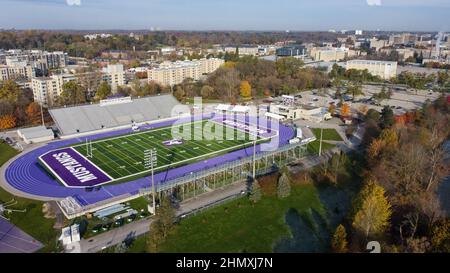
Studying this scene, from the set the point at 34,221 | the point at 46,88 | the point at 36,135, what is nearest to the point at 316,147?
the point at 34,221

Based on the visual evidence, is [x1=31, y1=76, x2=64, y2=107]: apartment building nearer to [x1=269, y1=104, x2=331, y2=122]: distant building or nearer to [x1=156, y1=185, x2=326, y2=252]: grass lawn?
[x1=269, y1=104, x2=331, y2=122]: distant building

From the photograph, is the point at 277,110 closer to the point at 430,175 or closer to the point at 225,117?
the point at 225,117

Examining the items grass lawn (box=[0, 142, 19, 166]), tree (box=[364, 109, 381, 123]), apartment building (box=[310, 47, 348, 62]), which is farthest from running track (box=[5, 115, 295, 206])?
apartment building (box=[310, 47, 348, 62])

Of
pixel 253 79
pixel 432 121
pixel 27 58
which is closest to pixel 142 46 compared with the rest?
pixel 27 58

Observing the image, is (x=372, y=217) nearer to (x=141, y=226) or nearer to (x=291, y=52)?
(x=141, y=226)

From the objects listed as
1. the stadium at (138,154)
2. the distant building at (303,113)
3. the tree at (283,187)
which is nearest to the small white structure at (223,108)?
the stadium at (138,154)

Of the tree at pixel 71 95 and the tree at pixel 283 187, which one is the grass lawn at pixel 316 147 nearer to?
the tree at pixel 283 187
